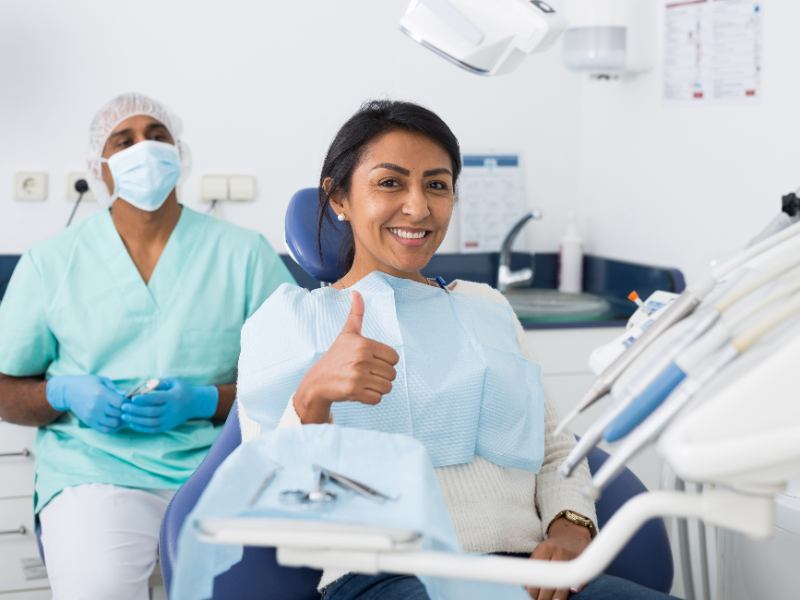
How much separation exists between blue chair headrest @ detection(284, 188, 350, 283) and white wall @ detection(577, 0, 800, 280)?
951mm

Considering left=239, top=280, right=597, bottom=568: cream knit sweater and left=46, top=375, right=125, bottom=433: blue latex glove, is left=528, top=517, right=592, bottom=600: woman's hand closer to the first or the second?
left=239, top=280, right=597, bottom=568: cream knit sweater

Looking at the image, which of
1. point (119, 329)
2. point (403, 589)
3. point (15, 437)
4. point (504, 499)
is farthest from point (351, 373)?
point (15, 437)

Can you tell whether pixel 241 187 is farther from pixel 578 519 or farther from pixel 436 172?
pixel 578 519

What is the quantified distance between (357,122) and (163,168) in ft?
2.06

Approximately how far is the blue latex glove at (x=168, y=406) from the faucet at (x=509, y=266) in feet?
3.46

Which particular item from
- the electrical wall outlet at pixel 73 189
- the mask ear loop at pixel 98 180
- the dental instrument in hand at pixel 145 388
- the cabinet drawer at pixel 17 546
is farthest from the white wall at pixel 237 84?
the dental instrument in hand at pixel 145 388

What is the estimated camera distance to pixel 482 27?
1.39 m

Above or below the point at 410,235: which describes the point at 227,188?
above

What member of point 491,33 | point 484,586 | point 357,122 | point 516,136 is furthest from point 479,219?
point 484,586

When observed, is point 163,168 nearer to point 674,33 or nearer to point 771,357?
point 674,33

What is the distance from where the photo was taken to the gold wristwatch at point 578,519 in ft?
4.83

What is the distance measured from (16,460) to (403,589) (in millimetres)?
1288

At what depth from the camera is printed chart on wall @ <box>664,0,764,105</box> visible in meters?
2.24

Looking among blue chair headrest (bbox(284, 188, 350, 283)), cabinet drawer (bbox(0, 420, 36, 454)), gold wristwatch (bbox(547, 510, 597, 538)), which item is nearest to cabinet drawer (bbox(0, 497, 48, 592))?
cabinet drawer (bbox(0, 420, 36, 454))
